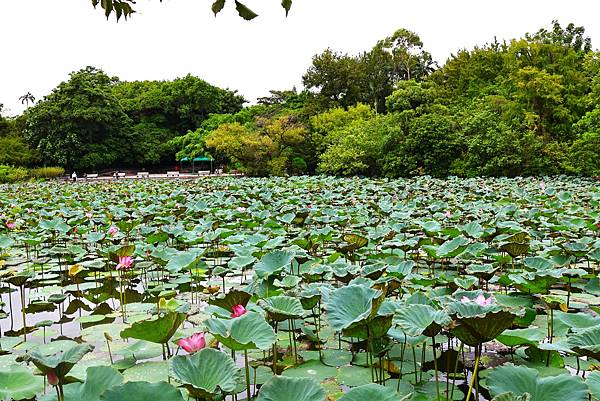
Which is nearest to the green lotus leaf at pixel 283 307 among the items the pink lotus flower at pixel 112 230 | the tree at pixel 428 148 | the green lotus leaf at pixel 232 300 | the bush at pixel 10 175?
the green lotus leaf at pixel 232 300

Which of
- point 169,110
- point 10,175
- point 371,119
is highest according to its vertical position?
point 169,110

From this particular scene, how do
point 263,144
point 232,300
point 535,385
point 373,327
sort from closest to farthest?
point 535,385 < point 373,327 < point 232,300 < point 263,144

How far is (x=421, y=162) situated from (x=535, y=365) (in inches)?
636

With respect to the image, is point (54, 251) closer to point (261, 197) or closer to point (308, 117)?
point (261, 197)

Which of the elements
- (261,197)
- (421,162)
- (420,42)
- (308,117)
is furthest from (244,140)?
(420,42)

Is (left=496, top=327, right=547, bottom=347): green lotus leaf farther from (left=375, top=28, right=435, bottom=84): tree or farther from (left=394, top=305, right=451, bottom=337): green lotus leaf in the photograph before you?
(left=375, top=28, right=435, bottom=84): tree

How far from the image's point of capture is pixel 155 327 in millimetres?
1630

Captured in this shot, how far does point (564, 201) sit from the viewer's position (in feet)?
25.1

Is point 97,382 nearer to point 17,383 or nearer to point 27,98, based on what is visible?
point 17,383

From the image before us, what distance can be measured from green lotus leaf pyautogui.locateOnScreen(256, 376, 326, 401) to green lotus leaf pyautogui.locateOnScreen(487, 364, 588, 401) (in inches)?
18.9

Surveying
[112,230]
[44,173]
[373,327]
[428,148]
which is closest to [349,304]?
[373,327]

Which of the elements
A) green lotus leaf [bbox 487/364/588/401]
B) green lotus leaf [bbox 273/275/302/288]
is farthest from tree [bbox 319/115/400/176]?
green lotus leaf [bbox 487/364/588/401]

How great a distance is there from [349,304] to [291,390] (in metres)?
0.59

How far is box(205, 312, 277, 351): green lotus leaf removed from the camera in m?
1.57
